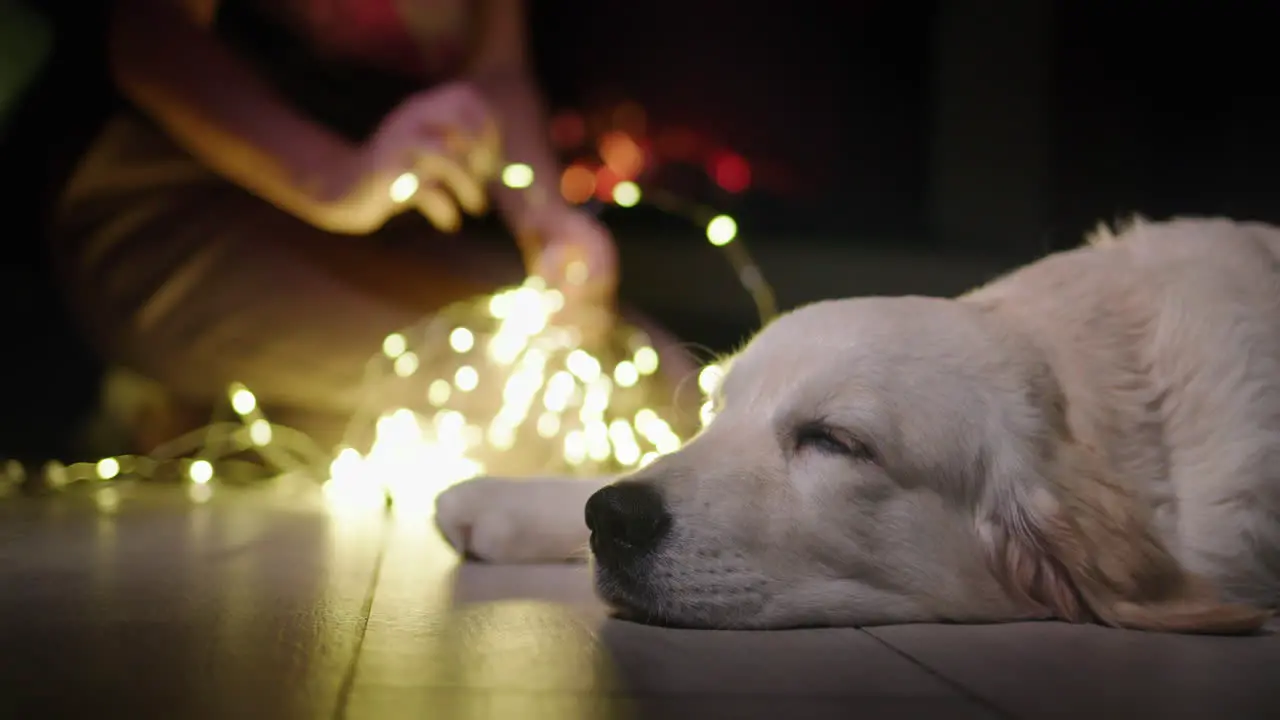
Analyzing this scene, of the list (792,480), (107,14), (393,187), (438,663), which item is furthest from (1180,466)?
(107,14)

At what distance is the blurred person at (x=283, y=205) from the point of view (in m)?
4.10

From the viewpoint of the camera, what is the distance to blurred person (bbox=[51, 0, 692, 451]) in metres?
4.10

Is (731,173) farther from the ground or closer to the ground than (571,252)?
farther from the ground

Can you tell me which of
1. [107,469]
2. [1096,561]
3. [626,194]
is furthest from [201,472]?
[1096,561]

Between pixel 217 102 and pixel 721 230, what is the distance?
1763mm

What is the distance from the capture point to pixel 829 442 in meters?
1.87

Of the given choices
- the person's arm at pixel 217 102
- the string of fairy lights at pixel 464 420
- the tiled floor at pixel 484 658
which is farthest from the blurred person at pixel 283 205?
the tiled floor at pixel 484 658

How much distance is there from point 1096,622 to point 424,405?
9.11 feet

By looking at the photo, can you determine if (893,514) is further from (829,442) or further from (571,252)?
(571,252)

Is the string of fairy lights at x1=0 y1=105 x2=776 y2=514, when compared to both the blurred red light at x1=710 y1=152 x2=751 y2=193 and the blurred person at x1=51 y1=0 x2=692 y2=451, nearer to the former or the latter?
the blurred person at x1=51 y1=0 x2=692 y2=451

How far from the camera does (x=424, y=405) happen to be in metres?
4.25

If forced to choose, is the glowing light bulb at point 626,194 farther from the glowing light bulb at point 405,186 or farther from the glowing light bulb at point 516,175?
the glowing light bulb at point 405,186

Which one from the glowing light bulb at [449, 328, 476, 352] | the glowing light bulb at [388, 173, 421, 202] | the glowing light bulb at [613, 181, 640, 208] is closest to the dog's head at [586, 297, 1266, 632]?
the glowing light bulb at [449, 328, 476, 352]

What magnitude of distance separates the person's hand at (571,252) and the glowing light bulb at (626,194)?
199mm
